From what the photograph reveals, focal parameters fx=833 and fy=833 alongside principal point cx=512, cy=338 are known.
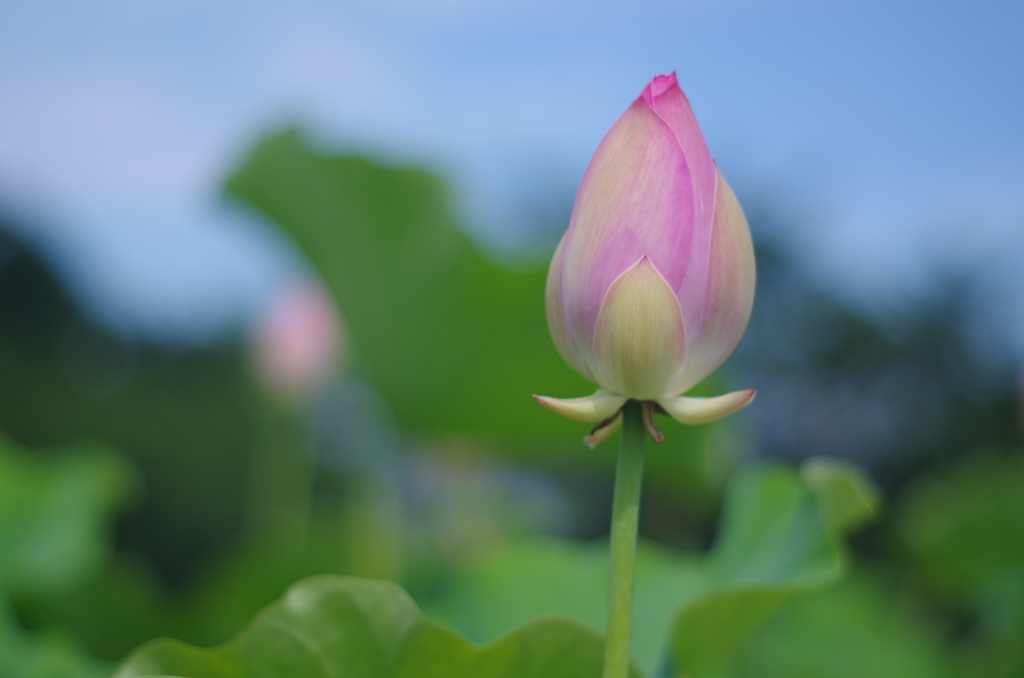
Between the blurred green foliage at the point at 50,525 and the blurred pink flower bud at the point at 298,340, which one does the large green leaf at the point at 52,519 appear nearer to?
the blurred green foliage at the point at 50,525

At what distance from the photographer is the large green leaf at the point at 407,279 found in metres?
1.17

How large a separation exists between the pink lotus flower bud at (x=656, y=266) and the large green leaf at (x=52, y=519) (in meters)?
1.12

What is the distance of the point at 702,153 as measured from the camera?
0.33 m

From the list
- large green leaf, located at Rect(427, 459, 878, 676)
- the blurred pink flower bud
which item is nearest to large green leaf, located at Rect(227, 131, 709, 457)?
large green leaf, located at Rect(427, 459, 878, 676)

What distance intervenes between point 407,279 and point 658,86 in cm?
88

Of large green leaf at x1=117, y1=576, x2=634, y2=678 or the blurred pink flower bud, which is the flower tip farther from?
the blurred pink flower bud

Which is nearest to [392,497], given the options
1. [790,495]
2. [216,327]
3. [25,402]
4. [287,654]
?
[790,495]

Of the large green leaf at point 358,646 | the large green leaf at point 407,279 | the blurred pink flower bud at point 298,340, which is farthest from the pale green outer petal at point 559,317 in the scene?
the blurred pink flower bud at point 298,340

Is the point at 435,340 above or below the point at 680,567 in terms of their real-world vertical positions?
above

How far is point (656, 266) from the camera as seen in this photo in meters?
0.32

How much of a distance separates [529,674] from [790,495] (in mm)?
266

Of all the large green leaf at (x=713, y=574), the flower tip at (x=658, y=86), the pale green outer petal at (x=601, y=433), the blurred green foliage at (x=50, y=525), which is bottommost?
the blurred green foliage at (x=50, y=525)

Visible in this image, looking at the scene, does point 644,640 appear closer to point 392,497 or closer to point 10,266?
point 392,497

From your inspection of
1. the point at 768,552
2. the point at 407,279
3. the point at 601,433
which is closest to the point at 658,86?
the point at 601,433
